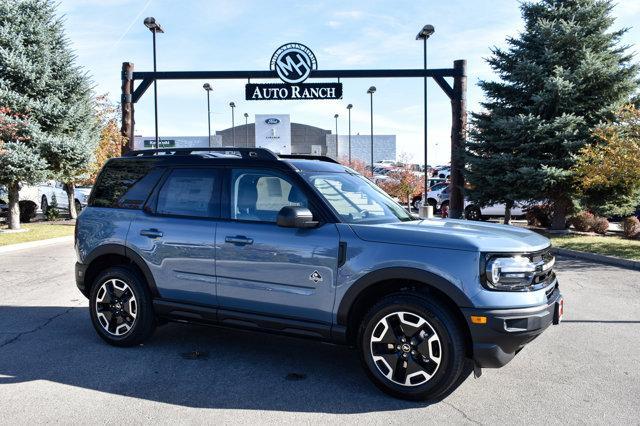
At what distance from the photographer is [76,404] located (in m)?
3.96

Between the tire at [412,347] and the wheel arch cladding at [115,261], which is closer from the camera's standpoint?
the tire at [412,347]

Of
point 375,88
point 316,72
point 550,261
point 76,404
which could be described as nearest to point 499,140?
point 316,72

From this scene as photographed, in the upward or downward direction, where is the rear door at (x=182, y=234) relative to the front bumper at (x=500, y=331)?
upward

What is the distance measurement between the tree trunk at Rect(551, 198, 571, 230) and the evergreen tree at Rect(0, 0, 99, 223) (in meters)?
14.7

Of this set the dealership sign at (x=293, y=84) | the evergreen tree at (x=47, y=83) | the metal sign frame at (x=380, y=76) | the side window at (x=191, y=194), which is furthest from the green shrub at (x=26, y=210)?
the side window at (x=191, y=194)

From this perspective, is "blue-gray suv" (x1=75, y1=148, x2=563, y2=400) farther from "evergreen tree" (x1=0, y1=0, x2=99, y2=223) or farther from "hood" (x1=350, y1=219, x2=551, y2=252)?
"evergreen tree" (x1=0, y1=0, x2=99, y2=223)

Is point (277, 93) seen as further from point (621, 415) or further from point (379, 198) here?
point (621, 415)

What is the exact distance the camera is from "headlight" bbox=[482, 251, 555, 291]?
12.6 feet

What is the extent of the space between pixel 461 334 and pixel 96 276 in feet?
12.3

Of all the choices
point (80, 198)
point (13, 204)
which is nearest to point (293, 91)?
point (13, 204)

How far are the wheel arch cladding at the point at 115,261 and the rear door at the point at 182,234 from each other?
0.07m

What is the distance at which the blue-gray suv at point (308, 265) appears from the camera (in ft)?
12.8

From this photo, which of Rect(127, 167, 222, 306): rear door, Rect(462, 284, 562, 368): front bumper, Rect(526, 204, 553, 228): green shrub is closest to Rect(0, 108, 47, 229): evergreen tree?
Rect(127, 167, 222, 306): rear door

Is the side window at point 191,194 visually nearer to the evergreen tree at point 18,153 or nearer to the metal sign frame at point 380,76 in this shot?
the metal sign frame at point 380,76
